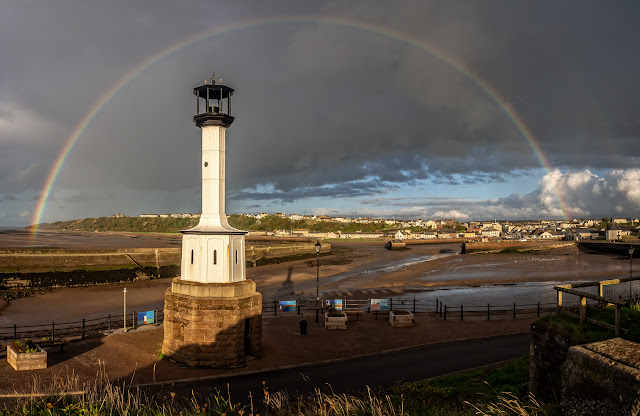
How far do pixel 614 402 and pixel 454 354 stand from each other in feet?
44.5

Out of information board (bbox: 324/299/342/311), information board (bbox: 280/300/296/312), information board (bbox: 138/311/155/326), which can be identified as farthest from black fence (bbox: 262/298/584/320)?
information board (bbox: 138/311/155/326)

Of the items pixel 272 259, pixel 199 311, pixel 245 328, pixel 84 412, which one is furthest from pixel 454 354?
pixel 272 259

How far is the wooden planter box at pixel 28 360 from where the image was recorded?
13547 millimetres

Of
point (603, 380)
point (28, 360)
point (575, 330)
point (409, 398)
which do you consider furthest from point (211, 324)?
point (603, 380)

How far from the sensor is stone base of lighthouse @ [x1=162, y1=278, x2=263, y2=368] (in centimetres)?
1518

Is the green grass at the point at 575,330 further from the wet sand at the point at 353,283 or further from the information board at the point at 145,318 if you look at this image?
the wet sand at the point at 353,283

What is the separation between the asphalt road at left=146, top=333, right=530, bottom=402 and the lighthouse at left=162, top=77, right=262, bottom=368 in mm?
1513

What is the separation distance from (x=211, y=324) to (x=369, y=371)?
20.3 feet

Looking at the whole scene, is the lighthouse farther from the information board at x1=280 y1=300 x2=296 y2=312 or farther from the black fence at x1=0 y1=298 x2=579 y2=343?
the information board at x1=280 y1=300 x2=296 y2=312

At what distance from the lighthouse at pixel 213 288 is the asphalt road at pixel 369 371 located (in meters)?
1.51

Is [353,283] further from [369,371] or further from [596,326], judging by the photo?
[596,326]

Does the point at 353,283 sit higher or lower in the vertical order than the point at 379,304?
lower

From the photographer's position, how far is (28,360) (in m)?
13.6

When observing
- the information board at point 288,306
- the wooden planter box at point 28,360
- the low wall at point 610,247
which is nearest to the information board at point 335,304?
the information board at point 288,306
